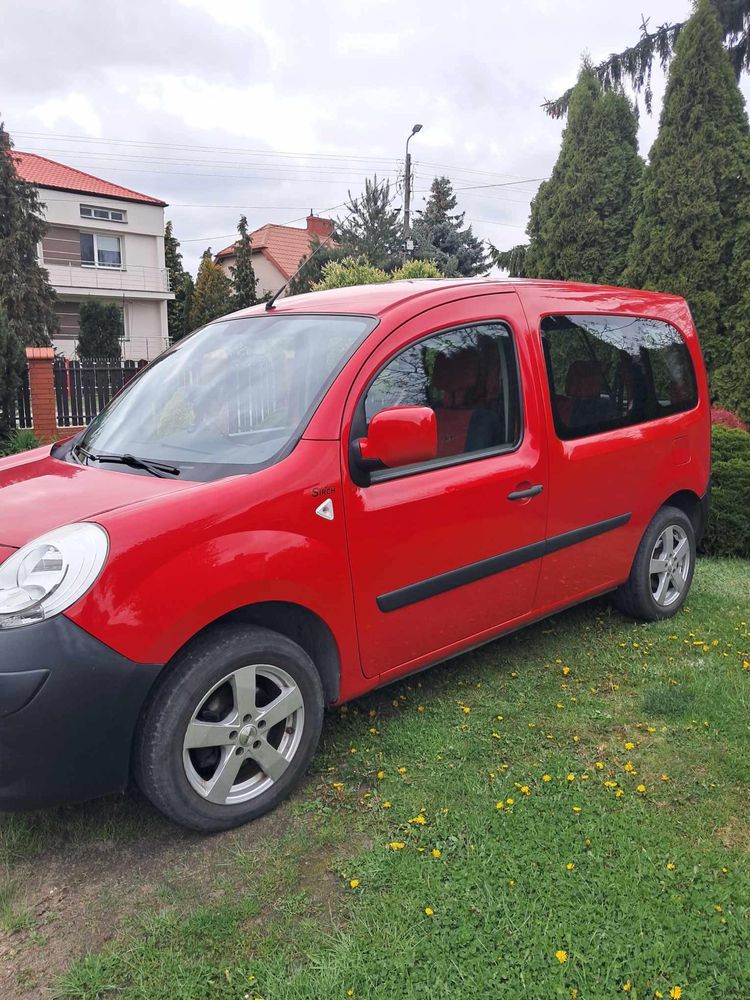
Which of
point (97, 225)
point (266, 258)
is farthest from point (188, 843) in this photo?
point (266, 258)

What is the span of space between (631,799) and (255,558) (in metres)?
1.58

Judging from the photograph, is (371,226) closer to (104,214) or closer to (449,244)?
(449,244)

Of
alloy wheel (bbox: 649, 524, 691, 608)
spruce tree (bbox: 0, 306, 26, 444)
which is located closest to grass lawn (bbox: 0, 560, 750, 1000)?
alloy wheel (bbox: 649, 524, 691, 608)

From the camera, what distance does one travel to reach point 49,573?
2289 mm

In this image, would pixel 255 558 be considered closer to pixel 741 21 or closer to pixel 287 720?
pixel 287 720

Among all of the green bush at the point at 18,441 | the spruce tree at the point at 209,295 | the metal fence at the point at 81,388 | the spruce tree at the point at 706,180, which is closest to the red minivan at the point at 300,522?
the spruce tree at the point at 706,180

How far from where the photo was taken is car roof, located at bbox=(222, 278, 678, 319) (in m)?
3.25

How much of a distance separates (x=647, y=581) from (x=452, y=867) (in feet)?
7.93

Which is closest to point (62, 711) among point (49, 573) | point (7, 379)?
point (49, 573)

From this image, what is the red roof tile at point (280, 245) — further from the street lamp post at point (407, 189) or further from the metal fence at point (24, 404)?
the metal fence at point (24, 404)

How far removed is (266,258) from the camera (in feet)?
157

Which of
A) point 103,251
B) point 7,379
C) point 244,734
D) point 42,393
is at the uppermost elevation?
point 103,251

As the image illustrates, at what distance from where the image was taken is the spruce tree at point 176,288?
41.9m

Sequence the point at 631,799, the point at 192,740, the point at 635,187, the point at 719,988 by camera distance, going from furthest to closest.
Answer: the point at 635,187, the point at 631,799, the point at 192,740, the point at 719,988
